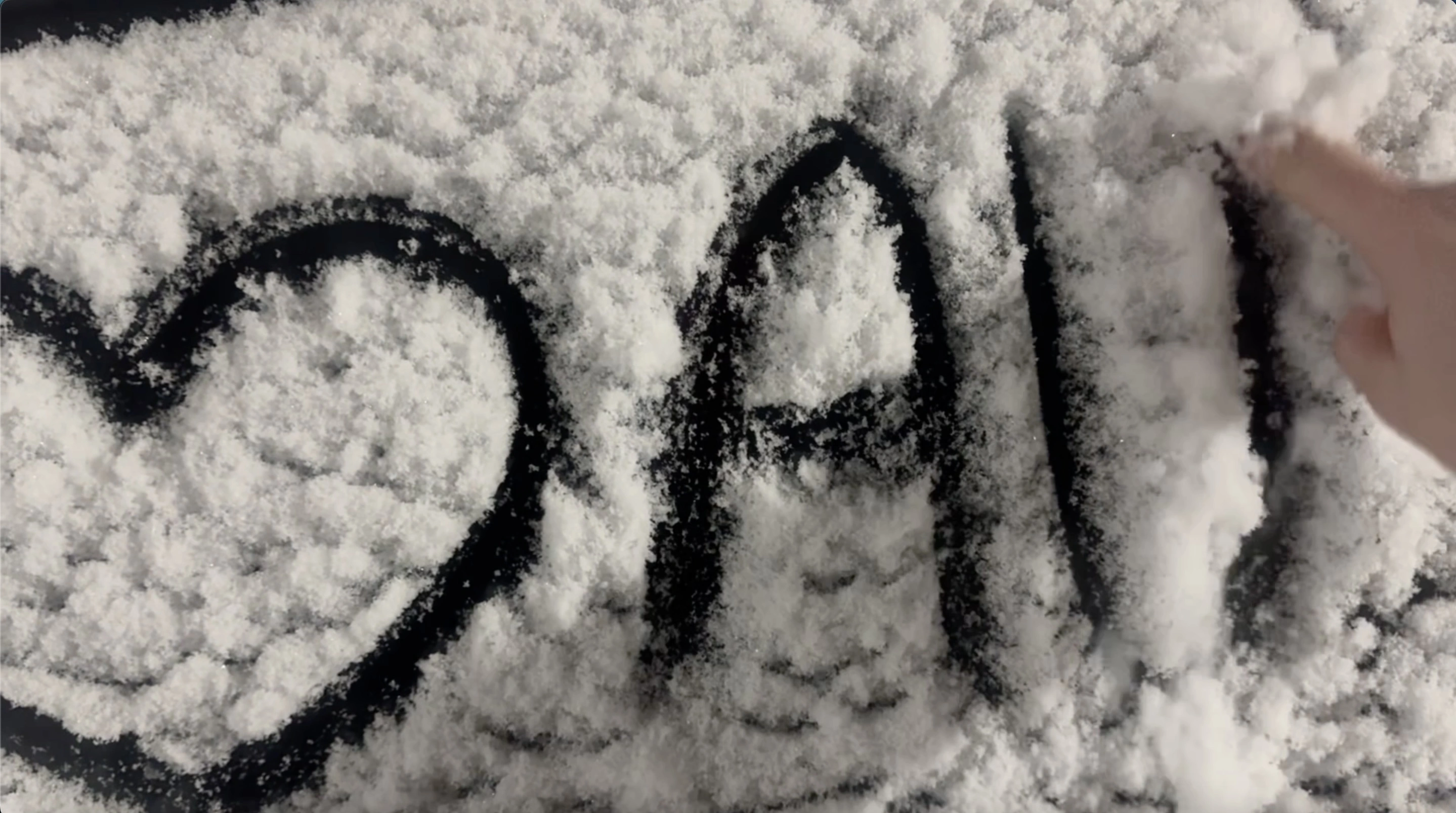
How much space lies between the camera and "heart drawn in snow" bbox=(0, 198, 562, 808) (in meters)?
0.56

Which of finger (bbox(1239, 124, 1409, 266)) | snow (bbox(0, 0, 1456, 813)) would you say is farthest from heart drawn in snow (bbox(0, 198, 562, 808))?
finger (bbox(1239, 124, 1409, 266))

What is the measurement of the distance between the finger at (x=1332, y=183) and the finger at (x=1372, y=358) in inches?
1.4

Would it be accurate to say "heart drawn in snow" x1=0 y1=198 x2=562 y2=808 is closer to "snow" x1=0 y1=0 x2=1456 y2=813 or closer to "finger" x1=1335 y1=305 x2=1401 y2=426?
"snow" x1=0 y1=0 x2=1456 y2=813

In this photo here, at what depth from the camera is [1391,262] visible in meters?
0.48

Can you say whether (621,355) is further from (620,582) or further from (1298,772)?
(1298,772)

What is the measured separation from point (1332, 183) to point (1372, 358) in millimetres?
98

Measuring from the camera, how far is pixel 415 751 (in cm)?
55

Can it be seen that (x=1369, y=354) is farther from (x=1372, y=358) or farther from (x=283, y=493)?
(x=283, y=493)

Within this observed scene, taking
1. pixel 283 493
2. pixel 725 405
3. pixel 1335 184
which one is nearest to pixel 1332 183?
pixel 1335 184

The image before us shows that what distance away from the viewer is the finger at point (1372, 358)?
1.64 ft

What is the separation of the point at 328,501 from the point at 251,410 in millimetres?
72

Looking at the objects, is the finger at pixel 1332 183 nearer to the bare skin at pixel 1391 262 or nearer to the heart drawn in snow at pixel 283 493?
the bare skin at pixel 1391 262

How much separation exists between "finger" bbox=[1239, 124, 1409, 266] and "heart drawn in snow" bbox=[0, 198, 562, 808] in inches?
17.1

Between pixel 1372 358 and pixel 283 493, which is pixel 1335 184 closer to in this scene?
pixel 1372 358
